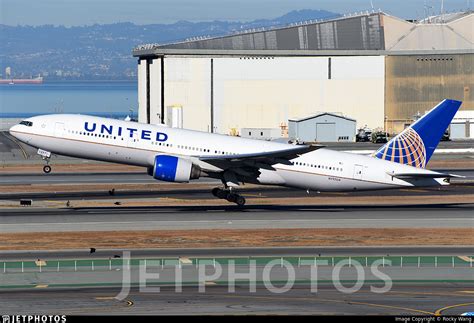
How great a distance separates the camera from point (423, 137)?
61.3 metres

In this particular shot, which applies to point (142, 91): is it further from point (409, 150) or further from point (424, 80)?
point (409, 150)

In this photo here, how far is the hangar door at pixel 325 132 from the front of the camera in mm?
137875

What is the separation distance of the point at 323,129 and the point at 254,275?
99.2 metres

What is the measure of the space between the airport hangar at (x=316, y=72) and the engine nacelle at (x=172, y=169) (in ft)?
266

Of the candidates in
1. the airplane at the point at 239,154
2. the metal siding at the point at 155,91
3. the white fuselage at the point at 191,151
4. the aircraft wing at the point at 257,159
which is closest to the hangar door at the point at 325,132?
the metal siding at the point at 155,91

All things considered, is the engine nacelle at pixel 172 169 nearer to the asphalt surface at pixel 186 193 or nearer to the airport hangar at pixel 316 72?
the asphalt surface at pixel 186 193

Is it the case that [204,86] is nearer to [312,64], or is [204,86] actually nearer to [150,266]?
[312,64]

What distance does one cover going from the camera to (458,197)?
230 ft

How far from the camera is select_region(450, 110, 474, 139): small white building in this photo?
470 feet

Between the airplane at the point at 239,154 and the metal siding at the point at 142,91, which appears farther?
the metal siding at the point at 142,91

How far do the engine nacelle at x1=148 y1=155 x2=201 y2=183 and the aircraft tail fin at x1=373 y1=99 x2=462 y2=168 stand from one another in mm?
13100

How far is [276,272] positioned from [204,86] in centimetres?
10090

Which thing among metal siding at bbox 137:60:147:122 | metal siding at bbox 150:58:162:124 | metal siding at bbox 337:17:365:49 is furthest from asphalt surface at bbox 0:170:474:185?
metal siding at bbox 137:60:147:122

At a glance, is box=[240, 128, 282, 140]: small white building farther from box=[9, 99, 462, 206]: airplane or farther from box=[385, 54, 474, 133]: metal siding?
box=[9, 99, 462, 206]: airplane
